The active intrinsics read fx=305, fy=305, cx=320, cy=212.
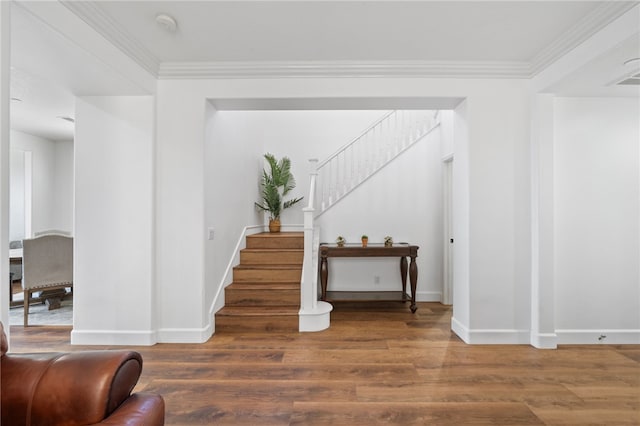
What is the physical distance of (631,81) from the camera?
8.88ft

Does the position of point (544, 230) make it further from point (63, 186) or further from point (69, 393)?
point (63, 186)

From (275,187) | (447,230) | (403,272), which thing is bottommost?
(403,272)

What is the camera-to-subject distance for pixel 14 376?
1.14 meters

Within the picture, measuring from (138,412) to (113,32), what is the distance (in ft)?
8.82

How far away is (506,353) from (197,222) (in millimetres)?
3219

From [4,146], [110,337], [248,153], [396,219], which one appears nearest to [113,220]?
[110,337]

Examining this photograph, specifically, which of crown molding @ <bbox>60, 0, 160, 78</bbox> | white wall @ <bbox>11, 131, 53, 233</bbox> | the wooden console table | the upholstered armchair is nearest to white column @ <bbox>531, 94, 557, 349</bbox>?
the wooden console table

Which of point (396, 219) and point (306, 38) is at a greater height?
point (306, 38)

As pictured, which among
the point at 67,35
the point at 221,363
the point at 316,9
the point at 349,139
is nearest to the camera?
the point at 67,35

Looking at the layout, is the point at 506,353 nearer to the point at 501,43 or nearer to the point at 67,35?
the point at 501,43

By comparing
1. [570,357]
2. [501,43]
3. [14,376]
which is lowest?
[570,357]

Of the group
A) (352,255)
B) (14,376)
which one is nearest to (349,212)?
(352,255)

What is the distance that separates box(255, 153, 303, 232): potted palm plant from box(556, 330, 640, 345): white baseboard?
381 centimetres

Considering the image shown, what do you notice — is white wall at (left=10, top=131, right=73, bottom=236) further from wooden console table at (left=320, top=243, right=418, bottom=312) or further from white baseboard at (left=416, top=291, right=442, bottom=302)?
white baseboard at (left=416, top=291, right=442, bottom=302)
